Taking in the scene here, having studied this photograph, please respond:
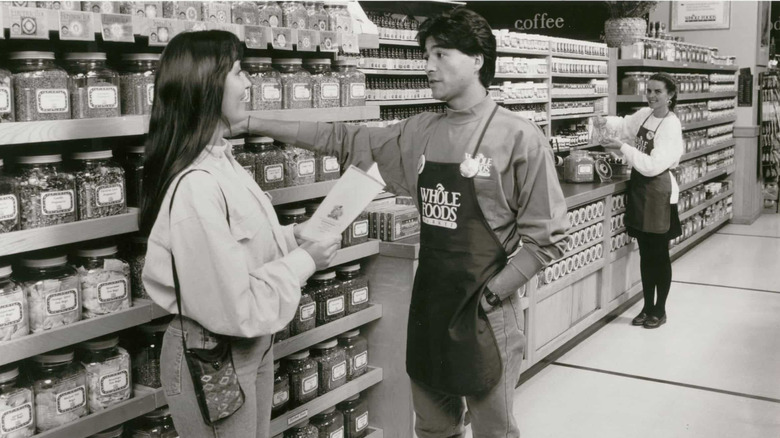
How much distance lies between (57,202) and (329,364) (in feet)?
4.27

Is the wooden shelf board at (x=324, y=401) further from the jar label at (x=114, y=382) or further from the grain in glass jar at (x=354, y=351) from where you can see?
the jar label at (x=114, y=382)

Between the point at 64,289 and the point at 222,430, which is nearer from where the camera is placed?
the point at 222,430

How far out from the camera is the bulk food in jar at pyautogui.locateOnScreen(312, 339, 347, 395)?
2921 millimetres

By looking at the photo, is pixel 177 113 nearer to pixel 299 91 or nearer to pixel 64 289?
pixel 64 289

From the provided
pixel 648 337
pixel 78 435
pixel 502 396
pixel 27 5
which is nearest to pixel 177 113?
pixel 27 5

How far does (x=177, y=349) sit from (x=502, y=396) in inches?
43.3

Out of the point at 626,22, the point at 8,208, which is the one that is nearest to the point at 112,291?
the point at 8,208

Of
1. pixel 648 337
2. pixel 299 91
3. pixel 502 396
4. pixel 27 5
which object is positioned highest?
pixel 27 5

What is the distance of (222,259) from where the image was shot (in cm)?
164

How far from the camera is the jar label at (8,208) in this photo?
1861 millimetres

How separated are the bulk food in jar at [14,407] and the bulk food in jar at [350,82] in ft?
4.94

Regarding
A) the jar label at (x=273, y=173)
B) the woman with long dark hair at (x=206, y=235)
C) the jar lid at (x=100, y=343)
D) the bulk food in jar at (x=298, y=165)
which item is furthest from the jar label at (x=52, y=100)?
the bulk food in jar at (x=298, y=165)

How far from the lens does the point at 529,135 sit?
7.66ft

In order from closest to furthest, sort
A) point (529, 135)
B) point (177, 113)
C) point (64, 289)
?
point (177, 113) → point (64, 289) → point (529, 135)
